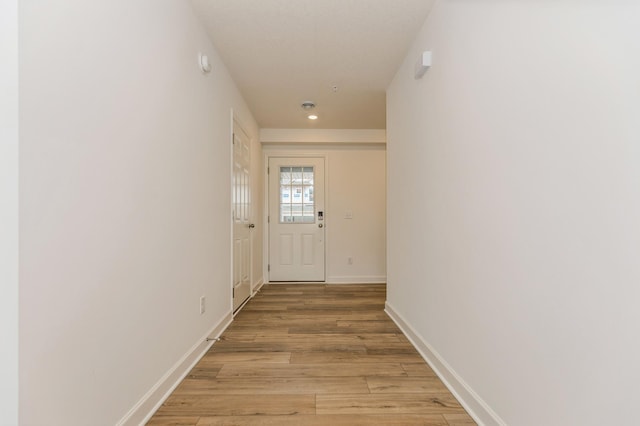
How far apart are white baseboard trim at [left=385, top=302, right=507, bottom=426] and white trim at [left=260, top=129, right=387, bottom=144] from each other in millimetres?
3051

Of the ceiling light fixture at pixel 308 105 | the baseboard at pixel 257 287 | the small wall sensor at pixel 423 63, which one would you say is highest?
the ceiling light fixture at pixel 308 105

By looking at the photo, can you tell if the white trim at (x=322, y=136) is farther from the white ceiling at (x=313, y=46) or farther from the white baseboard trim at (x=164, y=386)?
Result: the white baseboard trim at (x=164, y=386)

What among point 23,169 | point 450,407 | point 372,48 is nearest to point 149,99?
point 23,169

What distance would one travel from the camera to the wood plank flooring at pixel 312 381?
1.58 meters

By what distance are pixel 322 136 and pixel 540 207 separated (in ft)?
13.4

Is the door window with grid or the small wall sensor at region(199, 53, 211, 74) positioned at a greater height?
the small wall sensor at region(199, 53, 211, 74)

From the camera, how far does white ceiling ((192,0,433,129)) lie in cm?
218

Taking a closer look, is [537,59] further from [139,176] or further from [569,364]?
[139,176]

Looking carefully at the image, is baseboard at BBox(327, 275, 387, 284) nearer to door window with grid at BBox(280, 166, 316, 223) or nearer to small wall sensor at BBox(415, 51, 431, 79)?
door window with grid at BBox(280, 166, 316, 223)

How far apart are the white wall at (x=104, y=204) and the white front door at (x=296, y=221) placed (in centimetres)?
304

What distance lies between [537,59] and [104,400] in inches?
77.2

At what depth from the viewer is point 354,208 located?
17.2 feet

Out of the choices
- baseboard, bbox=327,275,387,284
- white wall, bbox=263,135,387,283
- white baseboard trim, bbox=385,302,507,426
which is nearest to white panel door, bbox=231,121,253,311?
white wall, bbox=263,135,387,283

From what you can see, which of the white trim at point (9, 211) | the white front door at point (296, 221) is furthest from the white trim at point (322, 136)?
the white trim at point (9, 211)
